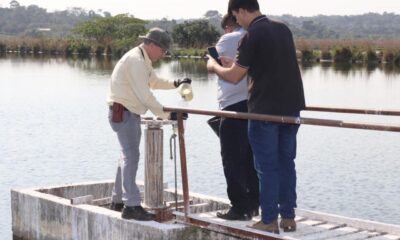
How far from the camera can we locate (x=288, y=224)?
291 inches

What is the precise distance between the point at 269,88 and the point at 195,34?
6721cm

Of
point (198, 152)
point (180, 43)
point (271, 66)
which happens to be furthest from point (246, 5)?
point (180, 43)

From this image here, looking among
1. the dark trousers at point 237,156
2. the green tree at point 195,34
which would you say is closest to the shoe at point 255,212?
the dark trousers at point 237,156

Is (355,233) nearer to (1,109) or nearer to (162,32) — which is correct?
(162,32)

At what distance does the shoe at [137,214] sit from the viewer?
799cm

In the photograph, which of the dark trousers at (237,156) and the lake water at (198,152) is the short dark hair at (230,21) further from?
the lake water at (198,152)

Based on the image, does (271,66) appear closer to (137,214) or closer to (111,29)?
(137,214)

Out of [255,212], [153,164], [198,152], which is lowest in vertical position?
[198,152]

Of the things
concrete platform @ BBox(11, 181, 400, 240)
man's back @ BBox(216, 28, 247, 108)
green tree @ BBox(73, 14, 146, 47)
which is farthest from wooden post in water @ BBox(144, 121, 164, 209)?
green tree @ BBox(73, 14, 146, 47)

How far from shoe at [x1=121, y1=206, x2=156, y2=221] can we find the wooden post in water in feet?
0.56

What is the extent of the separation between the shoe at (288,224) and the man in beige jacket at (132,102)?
4.09ft

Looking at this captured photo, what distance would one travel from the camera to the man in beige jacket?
786cm

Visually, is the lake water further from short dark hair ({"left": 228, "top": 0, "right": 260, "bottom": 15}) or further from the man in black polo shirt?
short dark hair ({"left": 228, "top": 0, "right": 260, "bottom": 15})

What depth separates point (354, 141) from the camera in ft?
65.7
